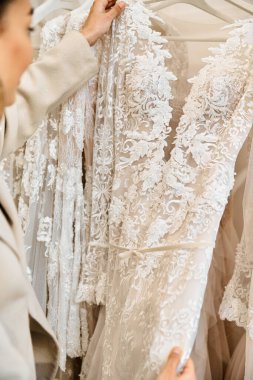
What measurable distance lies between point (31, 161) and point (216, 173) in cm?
36

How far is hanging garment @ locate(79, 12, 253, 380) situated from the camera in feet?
2.35

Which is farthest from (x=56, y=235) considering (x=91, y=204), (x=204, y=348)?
(x=204, y=348)

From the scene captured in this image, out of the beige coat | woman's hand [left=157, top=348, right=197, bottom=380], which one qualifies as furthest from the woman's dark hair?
woman's hand [left=157, top=348, right=197, bottom=380]

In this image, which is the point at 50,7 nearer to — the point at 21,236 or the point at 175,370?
the point at 21,236

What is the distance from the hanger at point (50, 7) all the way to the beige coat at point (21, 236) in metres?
0.10

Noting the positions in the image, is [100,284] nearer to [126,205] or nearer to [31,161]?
[126,205]

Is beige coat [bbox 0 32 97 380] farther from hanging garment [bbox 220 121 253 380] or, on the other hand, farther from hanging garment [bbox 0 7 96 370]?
hanging garment [bbox 220 121 253 380]

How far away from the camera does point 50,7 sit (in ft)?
3.05

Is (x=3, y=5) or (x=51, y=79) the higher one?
(x=3, y=5)

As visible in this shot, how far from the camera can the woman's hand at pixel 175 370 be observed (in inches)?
24.7

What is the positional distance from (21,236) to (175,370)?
270 mm

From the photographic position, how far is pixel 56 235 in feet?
2.96

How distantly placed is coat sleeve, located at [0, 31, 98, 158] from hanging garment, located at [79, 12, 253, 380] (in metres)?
0.05

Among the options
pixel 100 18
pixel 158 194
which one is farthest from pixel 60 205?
pixel 100 18
